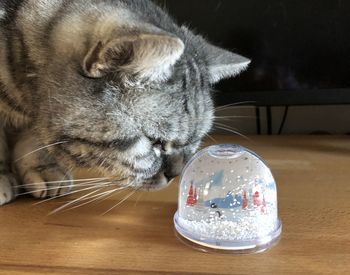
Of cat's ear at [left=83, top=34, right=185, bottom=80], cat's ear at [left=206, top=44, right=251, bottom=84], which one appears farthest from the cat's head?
cat's ear at [left=206, top=44, right=251, bottom=84]

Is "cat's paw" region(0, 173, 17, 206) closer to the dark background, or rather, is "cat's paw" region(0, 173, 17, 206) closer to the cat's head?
the cat's head

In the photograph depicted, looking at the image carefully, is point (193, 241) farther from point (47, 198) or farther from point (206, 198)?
point (47, 198)

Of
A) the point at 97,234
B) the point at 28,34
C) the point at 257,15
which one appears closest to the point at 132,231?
the point at 97,234

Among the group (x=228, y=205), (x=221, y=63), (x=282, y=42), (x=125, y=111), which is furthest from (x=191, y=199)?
(x=282, y=42)

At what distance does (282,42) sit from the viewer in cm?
144

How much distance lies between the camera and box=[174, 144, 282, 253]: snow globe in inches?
31.5

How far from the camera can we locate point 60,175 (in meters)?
1.02

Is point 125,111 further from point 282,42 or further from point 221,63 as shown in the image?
point 282,42

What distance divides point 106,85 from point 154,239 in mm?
243

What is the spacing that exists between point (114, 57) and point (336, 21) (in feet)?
2.72

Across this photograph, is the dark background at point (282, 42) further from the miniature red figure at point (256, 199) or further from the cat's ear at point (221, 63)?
the miniature red figure at point (256, 199)

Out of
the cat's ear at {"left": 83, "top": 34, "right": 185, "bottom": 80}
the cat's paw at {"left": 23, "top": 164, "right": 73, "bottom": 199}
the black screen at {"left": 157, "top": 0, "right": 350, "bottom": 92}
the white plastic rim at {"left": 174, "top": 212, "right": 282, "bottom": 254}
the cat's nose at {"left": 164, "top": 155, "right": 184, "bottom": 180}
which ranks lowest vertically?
the white plastic rim at {"left": 174, "top": 212, "right": 282, "bottom": 254}

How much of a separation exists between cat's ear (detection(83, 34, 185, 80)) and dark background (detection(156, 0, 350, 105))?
26.8 inches

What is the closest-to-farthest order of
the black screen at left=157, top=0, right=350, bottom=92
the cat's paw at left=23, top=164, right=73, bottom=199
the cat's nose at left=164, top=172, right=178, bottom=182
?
the cat's nose at left=164, top=172, right=178, bottom=182
the cat's paw at left=23, top=164, right=73, bottom=199
the black screen at left=157, top=0, right=350, bottom=92
